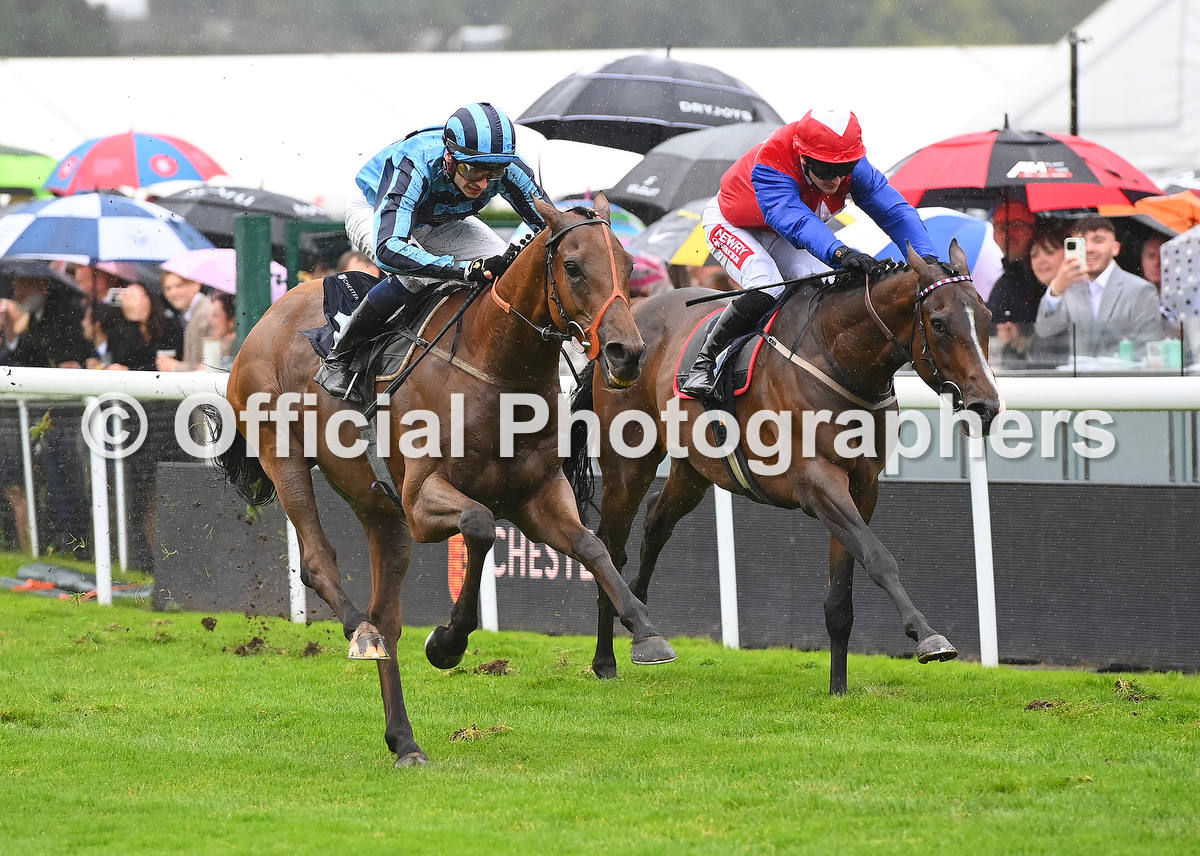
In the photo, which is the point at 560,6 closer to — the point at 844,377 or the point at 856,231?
the point at 856,231

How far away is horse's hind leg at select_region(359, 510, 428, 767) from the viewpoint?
500 cm

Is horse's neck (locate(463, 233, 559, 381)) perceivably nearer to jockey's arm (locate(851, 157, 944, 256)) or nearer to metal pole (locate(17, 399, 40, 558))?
jockey's arm (locate(851, 157, 944, 256))

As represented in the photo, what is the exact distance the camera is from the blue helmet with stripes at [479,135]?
4934 millimetres

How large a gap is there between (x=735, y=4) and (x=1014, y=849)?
48.3 feet

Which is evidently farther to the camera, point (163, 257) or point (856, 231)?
point (163, 257)

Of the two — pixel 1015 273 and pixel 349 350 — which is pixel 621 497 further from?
pixel 1015 273

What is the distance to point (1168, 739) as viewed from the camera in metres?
5.07

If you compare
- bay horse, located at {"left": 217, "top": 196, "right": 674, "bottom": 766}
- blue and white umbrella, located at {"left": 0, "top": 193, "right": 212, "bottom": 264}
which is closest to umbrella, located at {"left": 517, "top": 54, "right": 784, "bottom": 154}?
blue and white umbrella, located at {"left": 0, "top": 193, "right": 212, "bottom": 264}

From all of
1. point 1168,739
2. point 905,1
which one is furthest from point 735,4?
point 1168,739

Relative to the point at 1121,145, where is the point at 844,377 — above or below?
below

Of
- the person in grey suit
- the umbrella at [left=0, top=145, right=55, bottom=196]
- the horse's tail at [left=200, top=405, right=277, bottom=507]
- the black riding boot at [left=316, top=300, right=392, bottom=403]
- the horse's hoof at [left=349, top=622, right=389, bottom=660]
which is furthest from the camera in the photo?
the umbrella at [left=0, top=145, right=55, bottom=196]

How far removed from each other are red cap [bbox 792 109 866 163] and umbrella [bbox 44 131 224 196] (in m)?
9.92

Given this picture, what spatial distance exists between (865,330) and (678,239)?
466 centimetres

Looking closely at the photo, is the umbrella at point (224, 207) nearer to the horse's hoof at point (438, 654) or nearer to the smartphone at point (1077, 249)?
the smartphone at point (1077, 249)
